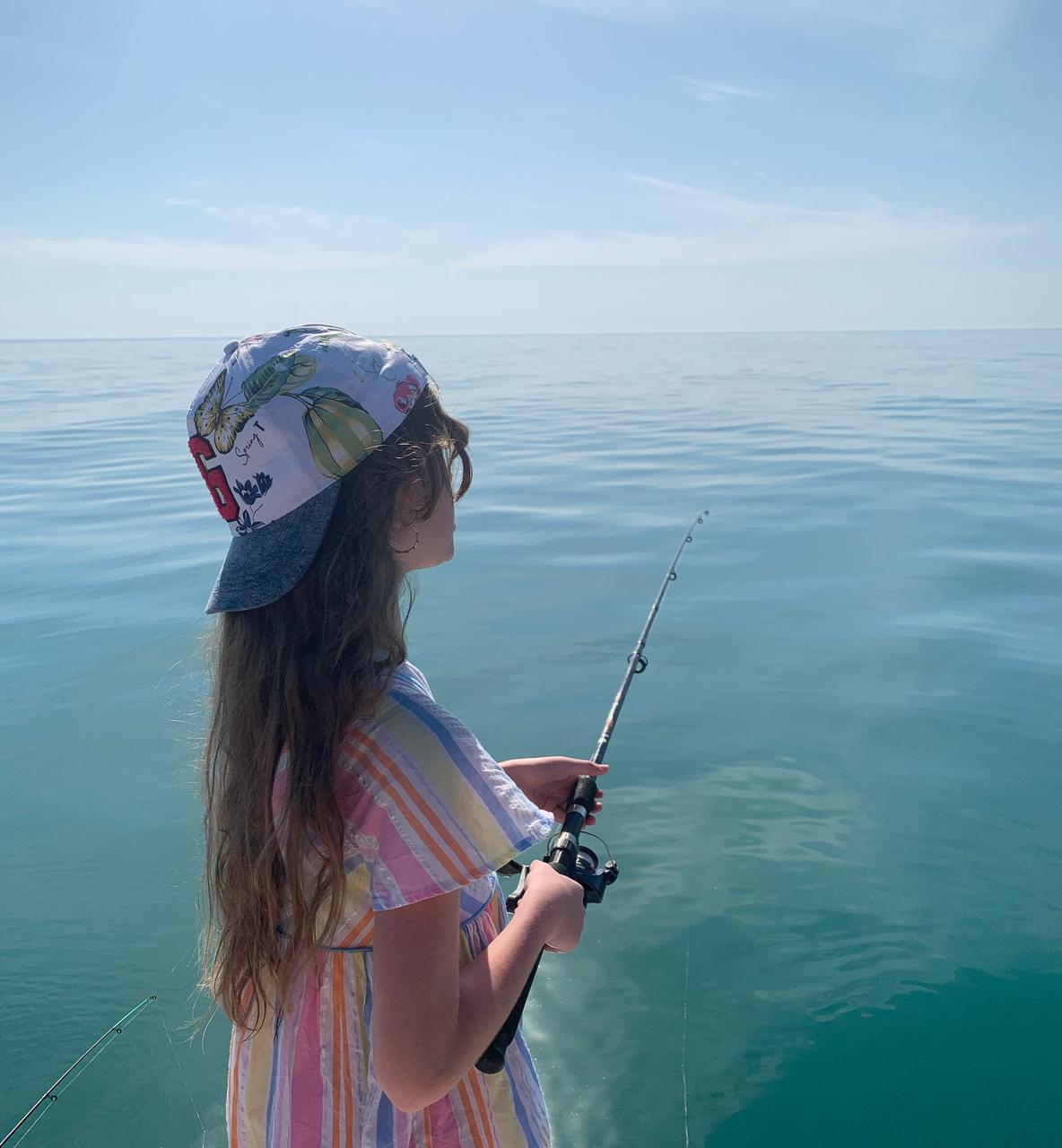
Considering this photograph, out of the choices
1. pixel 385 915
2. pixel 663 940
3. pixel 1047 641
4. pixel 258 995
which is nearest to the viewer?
pixel 385 915

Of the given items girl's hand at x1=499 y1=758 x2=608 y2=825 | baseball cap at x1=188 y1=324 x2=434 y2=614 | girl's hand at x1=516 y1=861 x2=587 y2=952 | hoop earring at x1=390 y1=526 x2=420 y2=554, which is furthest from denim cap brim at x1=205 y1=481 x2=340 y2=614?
girl's hand at x1=499 y1=758 x2=608 y2=825

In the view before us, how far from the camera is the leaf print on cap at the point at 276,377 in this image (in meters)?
1.10

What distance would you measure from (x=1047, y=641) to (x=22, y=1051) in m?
4.96

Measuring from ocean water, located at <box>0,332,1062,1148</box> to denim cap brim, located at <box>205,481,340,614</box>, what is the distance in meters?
1.66

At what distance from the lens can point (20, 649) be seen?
216 inches

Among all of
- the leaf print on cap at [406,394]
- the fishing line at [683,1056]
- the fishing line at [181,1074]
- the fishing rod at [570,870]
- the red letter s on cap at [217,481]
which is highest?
the leaf print on cap at [406,394]

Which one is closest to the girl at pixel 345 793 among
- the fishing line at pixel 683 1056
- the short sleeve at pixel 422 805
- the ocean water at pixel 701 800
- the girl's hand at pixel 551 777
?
the short sleeve at pixel 422 805

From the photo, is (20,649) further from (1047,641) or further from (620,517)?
(1047,641)

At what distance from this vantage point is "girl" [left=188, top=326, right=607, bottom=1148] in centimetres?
104

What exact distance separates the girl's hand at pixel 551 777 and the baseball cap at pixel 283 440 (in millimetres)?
826

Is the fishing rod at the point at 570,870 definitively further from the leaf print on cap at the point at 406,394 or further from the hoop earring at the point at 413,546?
the leaf print on cap at the point at 406,394

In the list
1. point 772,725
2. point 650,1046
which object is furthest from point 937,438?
point 650,1046

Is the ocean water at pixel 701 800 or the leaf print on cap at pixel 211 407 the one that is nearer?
the leaf print on cap at pixel 211 407

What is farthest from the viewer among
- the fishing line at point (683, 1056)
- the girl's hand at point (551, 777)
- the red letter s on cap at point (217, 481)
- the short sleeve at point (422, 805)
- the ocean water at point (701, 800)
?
the ocean water at point (701, 800)
